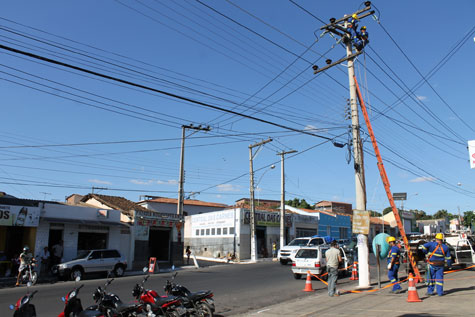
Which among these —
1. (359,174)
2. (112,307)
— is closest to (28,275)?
(112,307)

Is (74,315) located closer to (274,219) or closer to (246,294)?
(246,294)

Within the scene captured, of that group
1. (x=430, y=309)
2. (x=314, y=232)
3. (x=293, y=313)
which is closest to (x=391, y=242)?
(x=430, y=309)

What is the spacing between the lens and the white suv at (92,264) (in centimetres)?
1934

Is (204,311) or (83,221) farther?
(83,221)

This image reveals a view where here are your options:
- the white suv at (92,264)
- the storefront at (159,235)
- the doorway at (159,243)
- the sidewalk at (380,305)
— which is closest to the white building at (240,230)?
the storefront at (159,235)

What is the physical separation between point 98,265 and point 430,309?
17.2 meters

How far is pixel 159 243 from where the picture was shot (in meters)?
30.5

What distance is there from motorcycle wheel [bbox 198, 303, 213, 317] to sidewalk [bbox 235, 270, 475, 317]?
168 cm

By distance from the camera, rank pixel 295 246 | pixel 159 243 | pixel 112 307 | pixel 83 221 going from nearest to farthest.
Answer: pixel 112 307, pixel 83 221, pixel 295 246, pixel 159 243

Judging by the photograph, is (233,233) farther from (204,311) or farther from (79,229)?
(204,311)

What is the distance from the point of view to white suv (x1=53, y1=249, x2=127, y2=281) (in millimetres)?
19344

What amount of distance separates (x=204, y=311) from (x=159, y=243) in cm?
2302

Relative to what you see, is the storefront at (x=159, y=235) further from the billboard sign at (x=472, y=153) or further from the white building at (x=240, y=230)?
the billboard sign at (x=472, y=153)

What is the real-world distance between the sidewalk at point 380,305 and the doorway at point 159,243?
2000 cm
